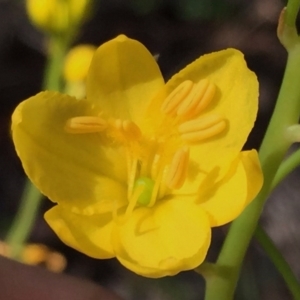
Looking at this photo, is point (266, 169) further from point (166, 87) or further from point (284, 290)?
point (284, 290)

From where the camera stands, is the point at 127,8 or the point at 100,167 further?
the point at 127,8

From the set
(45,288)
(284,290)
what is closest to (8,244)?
(45,288)

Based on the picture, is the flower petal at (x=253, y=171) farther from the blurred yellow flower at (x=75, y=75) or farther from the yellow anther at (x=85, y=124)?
the blurred yellow flower at (x=75, y=75)

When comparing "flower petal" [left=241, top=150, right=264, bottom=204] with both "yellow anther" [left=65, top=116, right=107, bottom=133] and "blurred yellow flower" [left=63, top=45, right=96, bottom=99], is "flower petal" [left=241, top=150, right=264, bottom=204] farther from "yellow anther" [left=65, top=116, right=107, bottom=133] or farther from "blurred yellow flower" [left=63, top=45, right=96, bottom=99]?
"blurred yellow flower" [left=63, top=45, right=96, bottom=99]

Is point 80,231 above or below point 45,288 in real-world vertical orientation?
above

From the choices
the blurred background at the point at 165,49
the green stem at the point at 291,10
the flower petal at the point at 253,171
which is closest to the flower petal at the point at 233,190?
the flower petal at the point at 253,171

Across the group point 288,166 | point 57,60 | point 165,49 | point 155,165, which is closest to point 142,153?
point 155,165

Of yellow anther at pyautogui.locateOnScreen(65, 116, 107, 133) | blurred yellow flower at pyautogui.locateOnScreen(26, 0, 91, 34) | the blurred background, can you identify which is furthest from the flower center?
the blurred background

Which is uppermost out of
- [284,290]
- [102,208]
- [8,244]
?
[102,208]
